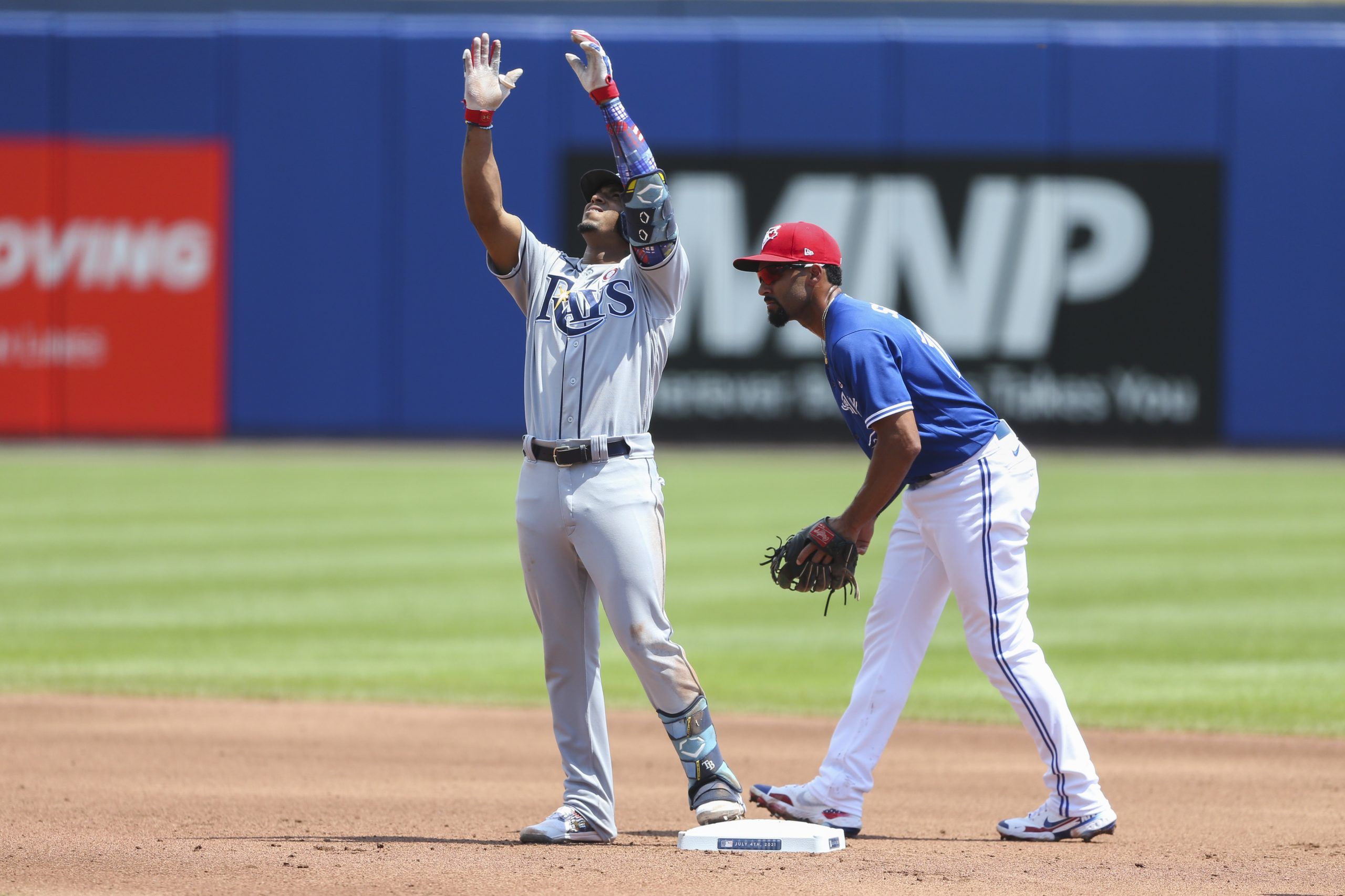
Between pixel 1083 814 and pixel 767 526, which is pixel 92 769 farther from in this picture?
pixel 767 526

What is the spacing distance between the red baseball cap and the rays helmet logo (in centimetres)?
36

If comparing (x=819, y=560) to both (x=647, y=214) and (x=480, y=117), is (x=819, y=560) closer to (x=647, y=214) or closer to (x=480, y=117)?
(x=647, y=214)

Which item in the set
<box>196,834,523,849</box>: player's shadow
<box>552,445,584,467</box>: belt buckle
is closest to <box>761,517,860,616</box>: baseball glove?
<box>552,445,584,467</box>: belt buckle

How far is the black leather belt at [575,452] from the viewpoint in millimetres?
4859

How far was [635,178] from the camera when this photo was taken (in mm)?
4918

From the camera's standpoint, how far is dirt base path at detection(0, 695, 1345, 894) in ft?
14.9

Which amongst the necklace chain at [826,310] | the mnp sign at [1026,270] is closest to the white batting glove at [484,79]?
the necklace chain at [826,310]

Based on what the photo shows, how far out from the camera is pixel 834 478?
17.5 meters

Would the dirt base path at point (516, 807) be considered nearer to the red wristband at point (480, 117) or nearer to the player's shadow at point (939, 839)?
the player's shadow at point (939, 839)

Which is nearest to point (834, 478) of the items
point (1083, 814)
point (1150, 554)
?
point (1150, 554)

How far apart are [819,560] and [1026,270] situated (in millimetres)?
16149

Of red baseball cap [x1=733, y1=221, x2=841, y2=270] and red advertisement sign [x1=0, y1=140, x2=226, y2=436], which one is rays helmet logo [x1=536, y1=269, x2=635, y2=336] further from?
red advertisement sign [x1=0, y1=140, x2=226, y2=436]

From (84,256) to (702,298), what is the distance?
7.53 m

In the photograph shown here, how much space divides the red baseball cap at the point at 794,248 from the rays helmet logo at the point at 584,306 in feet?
1.18
